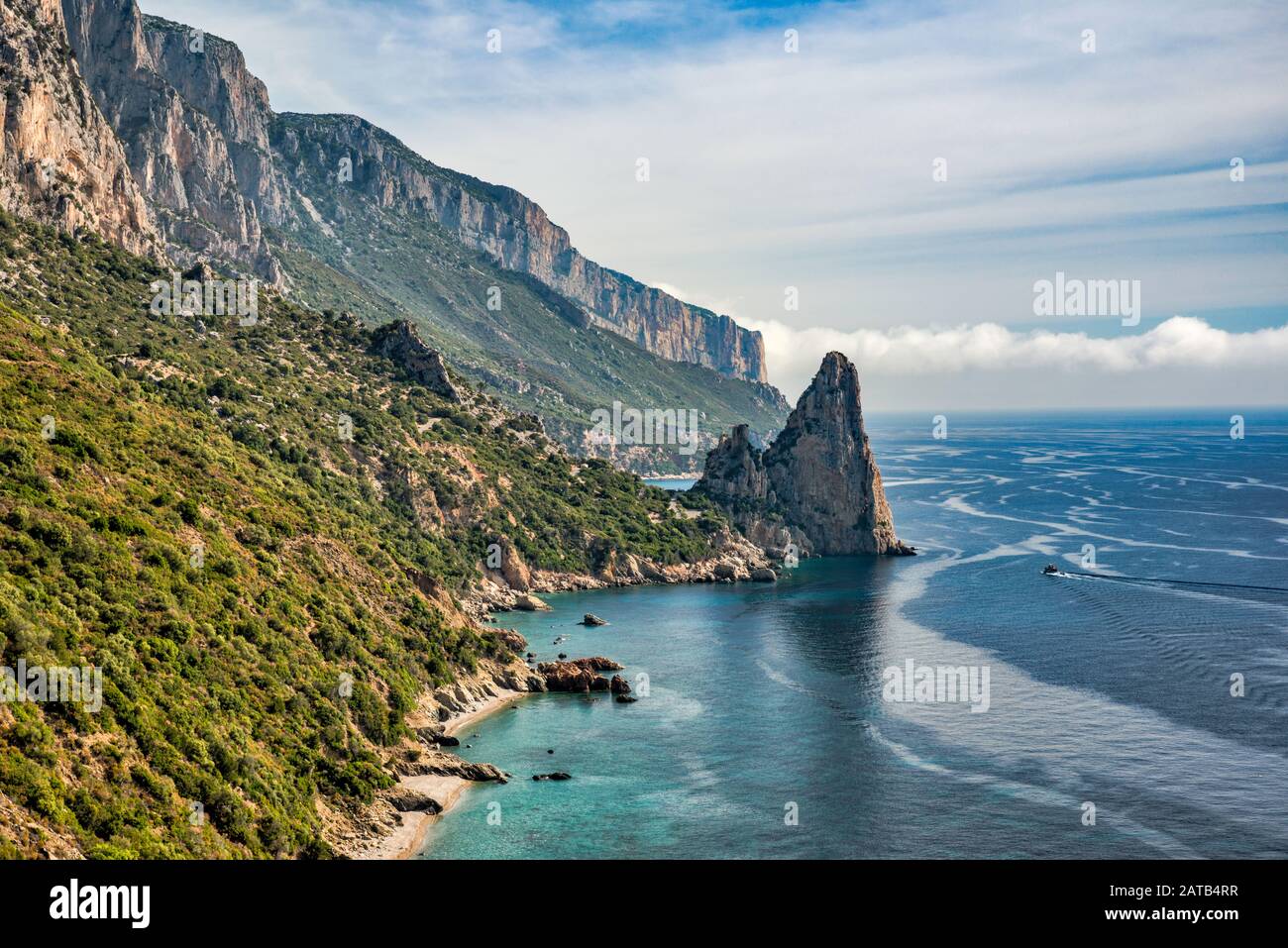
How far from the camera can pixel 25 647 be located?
38.8 metres

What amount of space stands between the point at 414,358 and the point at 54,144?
5078 cm

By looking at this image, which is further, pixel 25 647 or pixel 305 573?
pixel 305 573

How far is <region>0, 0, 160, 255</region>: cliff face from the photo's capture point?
11231cm

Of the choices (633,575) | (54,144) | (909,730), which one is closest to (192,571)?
(909,730)

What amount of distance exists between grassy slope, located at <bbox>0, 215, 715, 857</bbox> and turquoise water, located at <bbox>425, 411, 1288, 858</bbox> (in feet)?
29.6

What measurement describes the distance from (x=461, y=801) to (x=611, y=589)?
254 feet

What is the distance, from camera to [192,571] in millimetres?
56250

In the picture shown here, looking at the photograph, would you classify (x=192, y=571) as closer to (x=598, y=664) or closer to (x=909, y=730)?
(x=598, y=664)

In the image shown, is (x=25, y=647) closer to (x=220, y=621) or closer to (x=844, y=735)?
(x=220, y=621)

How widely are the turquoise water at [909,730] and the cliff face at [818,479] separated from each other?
112ft

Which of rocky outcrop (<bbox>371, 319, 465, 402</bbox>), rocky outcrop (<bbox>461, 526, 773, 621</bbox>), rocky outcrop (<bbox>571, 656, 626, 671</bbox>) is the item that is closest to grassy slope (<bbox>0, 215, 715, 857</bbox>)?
rocky outcrop (<bbox>461, 526, 773, 621</bbox>)

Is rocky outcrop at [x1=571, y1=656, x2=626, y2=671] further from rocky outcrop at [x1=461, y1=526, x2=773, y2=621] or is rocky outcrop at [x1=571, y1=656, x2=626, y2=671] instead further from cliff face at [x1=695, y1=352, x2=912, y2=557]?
cliff face at [x1=695, y1=352, x2=912, y2=557]
